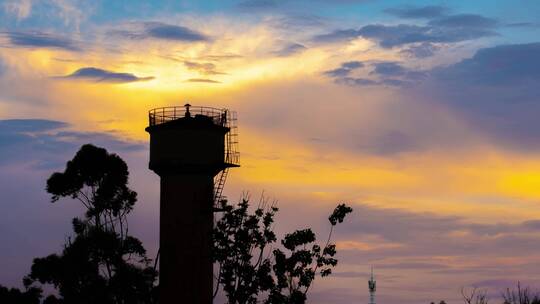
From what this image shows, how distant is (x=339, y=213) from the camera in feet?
198

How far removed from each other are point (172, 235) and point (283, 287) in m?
7.70

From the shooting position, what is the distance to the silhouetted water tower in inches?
2259

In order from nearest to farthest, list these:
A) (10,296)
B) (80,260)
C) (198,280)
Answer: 1. (198,280)
2. (80,260)
3. (10,296)

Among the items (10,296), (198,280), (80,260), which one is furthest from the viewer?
(10,296)

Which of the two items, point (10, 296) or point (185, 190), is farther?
point (10, 296)

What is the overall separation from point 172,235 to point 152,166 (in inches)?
179

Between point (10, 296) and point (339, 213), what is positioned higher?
point (339, 213)

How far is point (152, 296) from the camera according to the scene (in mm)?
63750

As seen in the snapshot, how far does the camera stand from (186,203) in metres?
57.8

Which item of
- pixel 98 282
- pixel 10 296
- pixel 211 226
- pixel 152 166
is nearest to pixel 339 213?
Result: pixel 211 226

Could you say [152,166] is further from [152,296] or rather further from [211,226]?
[152,296]

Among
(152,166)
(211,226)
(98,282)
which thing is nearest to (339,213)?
(211,226)

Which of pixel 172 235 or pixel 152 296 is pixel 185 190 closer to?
pixel 172 235

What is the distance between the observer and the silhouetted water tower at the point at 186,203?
A: 57375 mm
